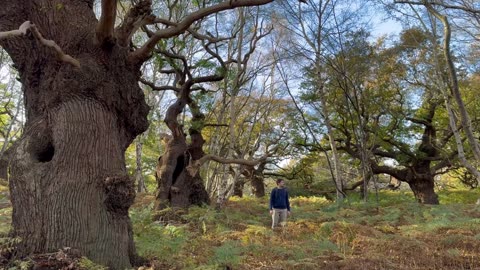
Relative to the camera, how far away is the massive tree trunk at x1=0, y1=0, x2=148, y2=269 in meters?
3.92

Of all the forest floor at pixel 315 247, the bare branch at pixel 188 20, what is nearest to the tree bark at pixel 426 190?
the forest floor at pixel 315 247

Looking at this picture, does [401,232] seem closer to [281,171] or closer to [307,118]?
A: [307,118]

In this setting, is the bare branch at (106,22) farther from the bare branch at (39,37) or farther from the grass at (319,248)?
the grass at (319,248)

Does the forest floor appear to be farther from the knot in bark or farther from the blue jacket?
the blue jacket

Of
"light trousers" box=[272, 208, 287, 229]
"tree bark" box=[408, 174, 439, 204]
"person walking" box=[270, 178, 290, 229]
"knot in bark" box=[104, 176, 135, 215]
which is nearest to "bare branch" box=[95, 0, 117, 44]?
"knot in bark" box=[104, 176, 135, 215]

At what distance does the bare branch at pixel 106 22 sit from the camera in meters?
4.12

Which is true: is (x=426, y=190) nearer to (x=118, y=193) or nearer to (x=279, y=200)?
(x=279, y=200)

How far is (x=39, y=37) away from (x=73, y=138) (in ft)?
3.68

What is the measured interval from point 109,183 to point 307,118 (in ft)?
50.2

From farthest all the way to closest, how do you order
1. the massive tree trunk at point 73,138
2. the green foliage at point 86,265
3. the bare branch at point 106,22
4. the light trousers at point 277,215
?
the light trousers at point 277,215
the bare branch at point 106,22
the massive tree trunk at point 73,138
the green foliage at point 86,265

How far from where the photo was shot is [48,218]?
387 cm

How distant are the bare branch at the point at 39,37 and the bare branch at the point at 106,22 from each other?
43cm

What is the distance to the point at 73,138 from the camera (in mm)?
4234

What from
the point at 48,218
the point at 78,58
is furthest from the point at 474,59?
the point at 48,218
